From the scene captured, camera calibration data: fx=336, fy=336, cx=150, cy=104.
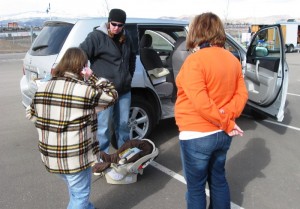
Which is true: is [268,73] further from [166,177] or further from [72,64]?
[72,64]

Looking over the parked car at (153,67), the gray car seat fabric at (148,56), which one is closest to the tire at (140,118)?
the parked car at (153,67)

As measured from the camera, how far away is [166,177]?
3793mm

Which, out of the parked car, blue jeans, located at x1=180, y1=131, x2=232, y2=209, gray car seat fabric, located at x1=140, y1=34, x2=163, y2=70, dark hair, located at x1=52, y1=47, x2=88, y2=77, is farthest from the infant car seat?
gray car seat fabric, located at x1=140, y1=34, x2=163, y2=70

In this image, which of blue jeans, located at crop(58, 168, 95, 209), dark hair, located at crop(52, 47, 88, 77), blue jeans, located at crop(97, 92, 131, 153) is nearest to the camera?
dark hair, located at crop(52, 47, 88, 77)

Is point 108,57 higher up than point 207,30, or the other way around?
point 207,30

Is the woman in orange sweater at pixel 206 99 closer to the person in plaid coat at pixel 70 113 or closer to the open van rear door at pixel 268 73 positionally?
the person in plaid coat at pixel 70 113

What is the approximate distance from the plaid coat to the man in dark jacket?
3.96ft

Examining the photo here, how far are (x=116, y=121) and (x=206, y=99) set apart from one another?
6.49 feet

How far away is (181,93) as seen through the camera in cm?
236

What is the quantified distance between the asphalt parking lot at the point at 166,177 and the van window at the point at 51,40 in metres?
1.35

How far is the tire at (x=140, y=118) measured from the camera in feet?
14.6

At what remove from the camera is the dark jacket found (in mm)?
3553

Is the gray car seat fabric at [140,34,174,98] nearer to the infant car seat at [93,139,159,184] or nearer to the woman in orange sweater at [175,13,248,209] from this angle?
the infant car seat at [93,139,159,184]

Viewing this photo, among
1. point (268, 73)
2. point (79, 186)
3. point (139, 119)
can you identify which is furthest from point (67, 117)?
point (268, 73)
